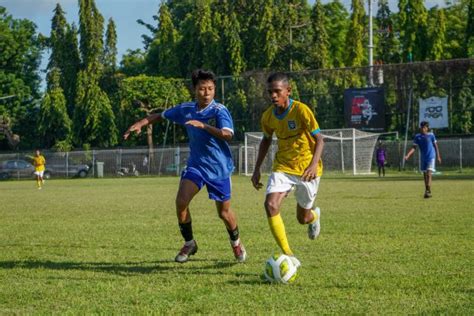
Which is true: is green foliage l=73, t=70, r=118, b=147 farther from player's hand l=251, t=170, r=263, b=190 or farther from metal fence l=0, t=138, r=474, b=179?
player's hand l=251, t=170, r=263, b=190

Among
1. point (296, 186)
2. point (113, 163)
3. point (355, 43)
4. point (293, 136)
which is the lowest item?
point (113, 163)

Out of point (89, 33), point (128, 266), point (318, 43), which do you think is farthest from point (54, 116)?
point (128, 266)

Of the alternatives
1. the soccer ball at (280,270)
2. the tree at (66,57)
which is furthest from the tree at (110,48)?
the soccer ball at (280,270)

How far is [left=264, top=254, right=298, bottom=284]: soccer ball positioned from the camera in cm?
681

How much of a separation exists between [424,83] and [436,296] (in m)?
43.4

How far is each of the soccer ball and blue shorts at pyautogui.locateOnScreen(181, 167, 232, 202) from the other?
154 cm

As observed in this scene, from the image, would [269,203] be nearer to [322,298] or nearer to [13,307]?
[322,298]

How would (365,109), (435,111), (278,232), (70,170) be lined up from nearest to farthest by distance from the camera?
1. (278,232)
2. (435,111)
3. (365,109)
4. (70,170)

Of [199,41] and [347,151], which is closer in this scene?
[347,151]

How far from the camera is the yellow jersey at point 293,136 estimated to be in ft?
25.9

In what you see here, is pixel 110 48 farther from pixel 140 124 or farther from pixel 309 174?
pixel 309 174

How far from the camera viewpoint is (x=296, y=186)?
26.6ft

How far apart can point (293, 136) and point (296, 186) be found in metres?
0.51

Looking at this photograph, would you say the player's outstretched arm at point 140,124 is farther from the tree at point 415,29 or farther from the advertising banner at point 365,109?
the tree at point 415,29
